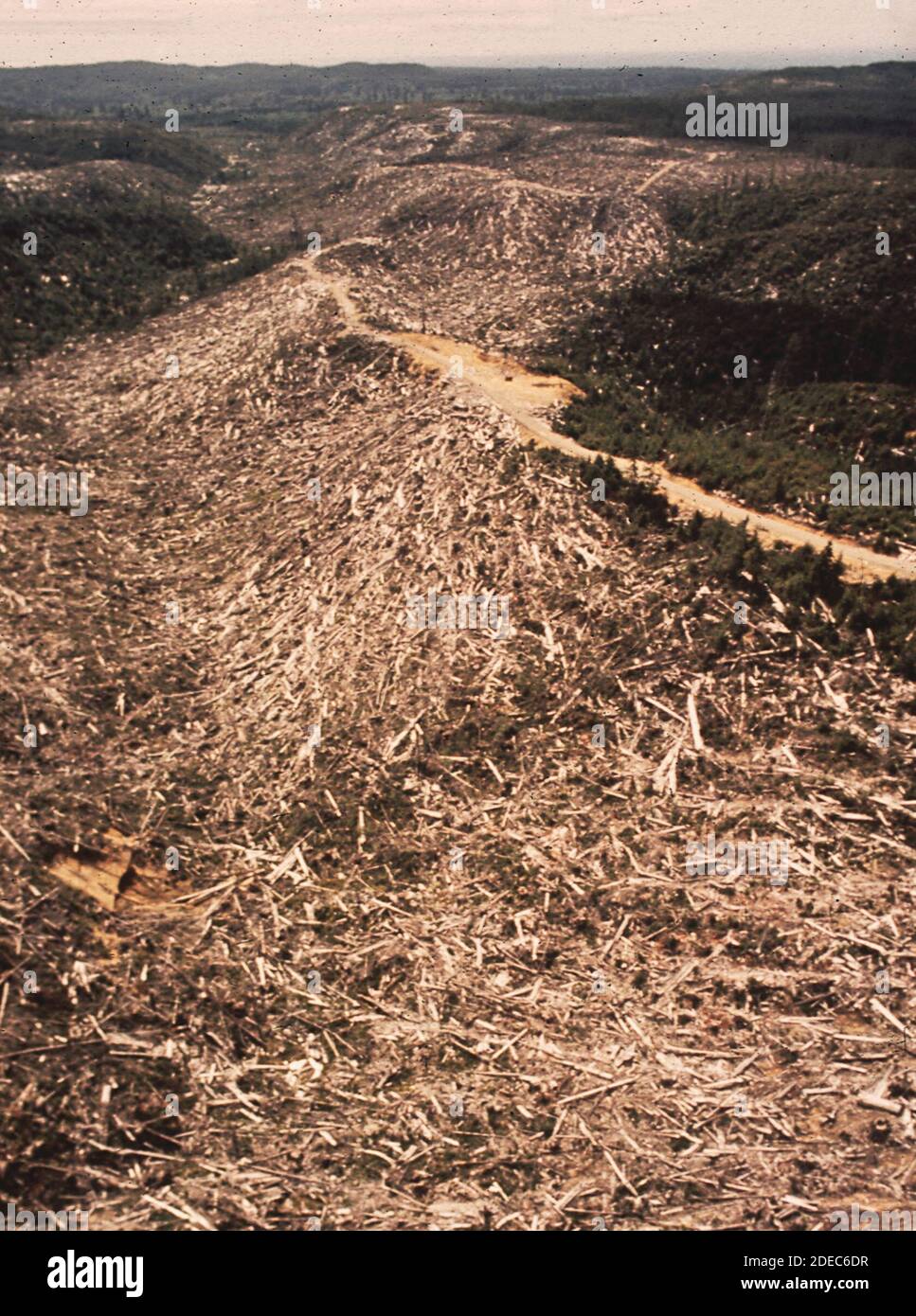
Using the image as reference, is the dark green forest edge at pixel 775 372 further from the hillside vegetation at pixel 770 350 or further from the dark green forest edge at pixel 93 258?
the dark green forest edge at pixel 93 258

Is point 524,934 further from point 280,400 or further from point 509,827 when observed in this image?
point 280,400

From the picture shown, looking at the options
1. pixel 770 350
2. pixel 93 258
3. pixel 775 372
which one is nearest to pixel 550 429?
pixel 775 372

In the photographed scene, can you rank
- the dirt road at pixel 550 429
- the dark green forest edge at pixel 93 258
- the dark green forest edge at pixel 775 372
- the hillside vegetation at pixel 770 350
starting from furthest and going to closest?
the dark green forest edge at pixel 93 258
the hillside vegetation at pixel 770 350
the dirt road at pixel 550 429
the dark green forest edge at pixel 775 372

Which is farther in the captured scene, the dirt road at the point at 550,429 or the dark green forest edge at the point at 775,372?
the dirt road at the point at 550,429

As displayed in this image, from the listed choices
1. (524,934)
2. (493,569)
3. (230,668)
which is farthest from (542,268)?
(524,934)

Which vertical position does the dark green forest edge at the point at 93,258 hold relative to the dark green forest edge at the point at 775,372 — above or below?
above

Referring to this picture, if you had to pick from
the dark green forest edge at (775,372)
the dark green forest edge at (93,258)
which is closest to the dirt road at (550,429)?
the dark green forest edge at (775,372)

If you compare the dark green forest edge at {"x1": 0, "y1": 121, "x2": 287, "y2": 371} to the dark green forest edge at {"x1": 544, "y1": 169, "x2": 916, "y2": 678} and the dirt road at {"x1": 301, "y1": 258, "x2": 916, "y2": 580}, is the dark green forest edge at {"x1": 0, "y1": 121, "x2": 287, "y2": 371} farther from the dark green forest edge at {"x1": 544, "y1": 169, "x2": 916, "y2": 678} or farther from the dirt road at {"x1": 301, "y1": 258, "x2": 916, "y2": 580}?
the dark green forest edge at {"x1": 544, "y1": 169, "x2": 916, "y2": 678}
